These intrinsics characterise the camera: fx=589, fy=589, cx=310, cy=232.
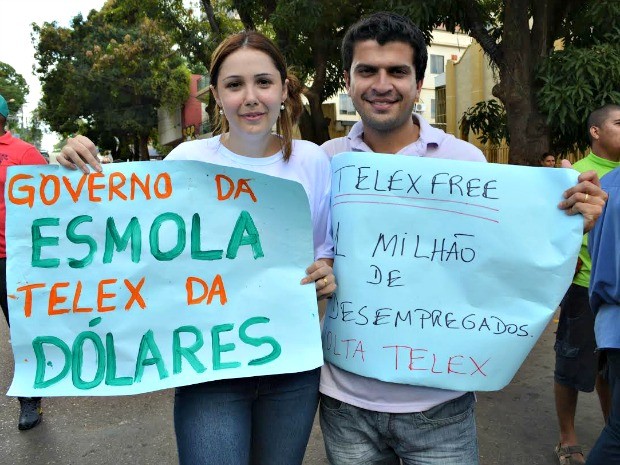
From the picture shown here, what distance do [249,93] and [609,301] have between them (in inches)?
55.1

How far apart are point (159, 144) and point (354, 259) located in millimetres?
41506

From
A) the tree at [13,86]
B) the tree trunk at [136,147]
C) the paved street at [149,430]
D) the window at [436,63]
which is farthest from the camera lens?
the tree at [13,86]

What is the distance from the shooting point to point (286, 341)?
171 cm

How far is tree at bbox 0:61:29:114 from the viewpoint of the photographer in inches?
1981

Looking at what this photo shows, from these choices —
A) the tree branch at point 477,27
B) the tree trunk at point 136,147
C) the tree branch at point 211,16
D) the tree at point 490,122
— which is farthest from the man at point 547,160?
the tree trunk at point 136,147

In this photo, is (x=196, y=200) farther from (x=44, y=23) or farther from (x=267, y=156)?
(x=44, y=23)

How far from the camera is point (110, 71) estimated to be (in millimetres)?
26875

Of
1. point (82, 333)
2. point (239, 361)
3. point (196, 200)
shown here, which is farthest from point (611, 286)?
point (82, 333)

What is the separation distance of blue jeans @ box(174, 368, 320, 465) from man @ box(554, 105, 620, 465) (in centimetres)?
181

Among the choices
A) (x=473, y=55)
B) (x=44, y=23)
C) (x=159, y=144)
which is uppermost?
(x=44, y=23)

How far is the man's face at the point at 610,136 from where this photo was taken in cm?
310

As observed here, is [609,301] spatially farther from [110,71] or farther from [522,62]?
[110,71]

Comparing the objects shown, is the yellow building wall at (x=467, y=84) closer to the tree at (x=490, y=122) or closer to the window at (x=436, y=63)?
the tree at (x=490, y=122)

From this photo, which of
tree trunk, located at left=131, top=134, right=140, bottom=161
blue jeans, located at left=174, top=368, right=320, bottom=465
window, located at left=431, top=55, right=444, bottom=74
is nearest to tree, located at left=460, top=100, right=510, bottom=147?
blue jeans, located at left=174, top=368, right=320, bottom=465
